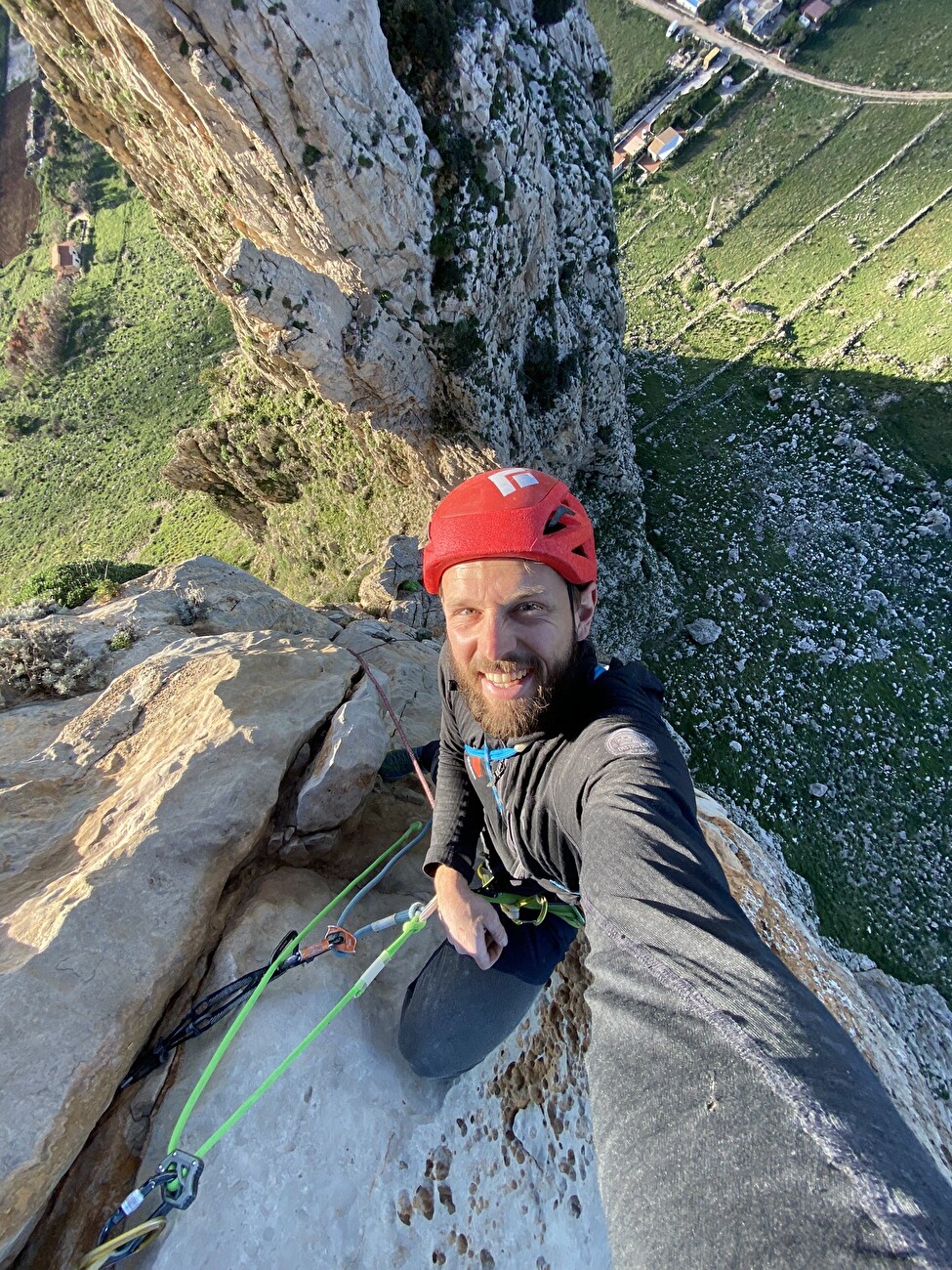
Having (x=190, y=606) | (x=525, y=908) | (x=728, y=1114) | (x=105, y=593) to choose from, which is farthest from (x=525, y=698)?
(x=105, y=593)

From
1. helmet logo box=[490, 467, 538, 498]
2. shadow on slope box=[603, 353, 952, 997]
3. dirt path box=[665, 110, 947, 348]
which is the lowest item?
shadow on slope box=[603, 353, 952, 997]

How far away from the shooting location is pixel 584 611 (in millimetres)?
4039

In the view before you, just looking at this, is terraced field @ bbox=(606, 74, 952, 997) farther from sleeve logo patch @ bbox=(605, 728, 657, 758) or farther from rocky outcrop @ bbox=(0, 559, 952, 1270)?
sleeve logo patch @ bbox=(605, 728, 657, 758)

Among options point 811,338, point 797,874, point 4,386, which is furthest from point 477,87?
point 4,386

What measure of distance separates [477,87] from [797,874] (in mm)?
20913

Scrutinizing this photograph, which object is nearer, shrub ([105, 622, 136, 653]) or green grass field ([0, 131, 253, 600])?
shrub ([105, 622, 136, 653])

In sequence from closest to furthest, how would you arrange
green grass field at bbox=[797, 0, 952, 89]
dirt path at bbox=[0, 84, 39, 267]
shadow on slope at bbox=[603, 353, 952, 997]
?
shadow on slope at bbox=[603, 353, 952, 997], green grass field at bbox=[797, 0, 952, 89], dirt path at bbox=[0, 84, 39, 267]

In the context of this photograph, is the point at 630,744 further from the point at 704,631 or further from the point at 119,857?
the point at 704,631

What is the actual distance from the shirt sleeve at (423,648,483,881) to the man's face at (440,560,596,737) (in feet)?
3.31

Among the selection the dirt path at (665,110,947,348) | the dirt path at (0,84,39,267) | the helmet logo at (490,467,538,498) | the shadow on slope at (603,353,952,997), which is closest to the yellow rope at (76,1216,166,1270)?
the helmet logo at (490,467,538,498)

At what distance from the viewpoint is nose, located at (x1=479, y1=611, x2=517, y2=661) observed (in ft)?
11.6

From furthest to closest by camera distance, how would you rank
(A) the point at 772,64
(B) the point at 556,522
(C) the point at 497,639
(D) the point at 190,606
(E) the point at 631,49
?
1. (E) the point at 631,49
2. (A) the point at 772,64
3. (D) the point at 190,606
4. (B) the point at 556,522
5. (C) the point at 497,639

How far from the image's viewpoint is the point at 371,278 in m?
11.8

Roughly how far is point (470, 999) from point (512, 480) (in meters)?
3.88
